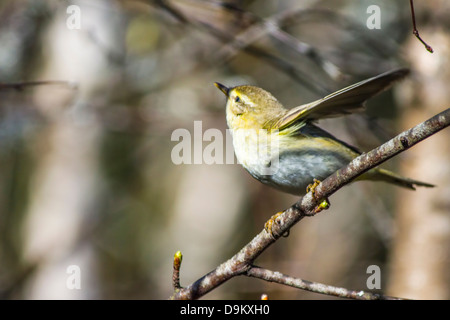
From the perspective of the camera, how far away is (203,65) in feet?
21.0

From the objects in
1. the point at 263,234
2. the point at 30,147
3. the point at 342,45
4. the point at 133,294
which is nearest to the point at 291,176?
the point at 263,234

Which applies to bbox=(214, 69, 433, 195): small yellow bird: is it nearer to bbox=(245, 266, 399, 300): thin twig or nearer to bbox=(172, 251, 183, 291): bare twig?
bbox=(245, 266, 399, 300): thin twig

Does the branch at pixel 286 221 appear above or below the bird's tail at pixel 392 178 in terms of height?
below

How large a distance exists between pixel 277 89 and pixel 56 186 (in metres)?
4.27

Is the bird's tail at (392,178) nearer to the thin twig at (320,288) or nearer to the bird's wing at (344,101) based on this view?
the bird's wing at (344,101)

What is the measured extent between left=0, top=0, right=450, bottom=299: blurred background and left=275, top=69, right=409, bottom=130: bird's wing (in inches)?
31.1

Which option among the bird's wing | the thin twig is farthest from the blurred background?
the thin twig

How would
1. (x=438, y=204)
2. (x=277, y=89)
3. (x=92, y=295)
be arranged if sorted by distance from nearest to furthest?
1. (x=438, y=204)
2. (x=92, y=295)
3. (x=277, y=89)

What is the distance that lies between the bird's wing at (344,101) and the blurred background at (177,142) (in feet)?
2.59

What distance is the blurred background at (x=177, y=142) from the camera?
5121 millimetres

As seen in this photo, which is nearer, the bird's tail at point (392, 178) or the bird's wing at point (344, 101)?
the bird's wing at point (344, 101)

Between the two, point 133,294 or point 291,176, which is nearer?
point 291,176

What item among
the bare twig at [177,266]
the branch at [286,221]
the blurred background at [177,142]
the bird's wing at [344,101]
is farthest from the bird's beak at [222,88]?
the bare twig at [177,266]
